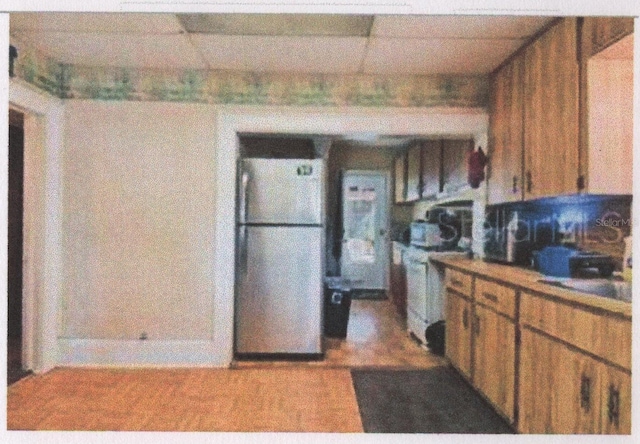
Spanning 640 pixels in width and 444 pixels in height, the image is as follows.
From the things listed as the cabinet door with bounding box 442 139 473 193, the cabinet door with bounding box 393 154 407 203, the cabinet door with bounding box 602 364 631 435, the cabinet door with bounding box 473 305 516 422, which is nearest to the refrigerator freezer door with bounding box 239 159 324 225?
the cabinet door with bounding box 442 139 473 193

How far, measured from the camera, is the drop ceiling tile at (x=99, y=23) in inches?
130

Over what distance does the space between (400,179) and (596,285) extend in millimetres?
5575

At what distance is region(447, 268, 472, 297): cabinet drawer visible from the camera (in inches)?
154

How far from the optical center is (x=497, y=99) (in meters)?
4.27

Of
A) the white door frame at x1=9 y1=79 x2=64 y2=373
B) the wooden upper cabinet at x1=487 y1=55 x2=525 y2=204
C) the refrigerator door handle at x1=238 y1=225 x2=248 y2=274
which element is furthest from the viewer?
the refrigerator door handle at x1=238 y1=225 x2=248 y2=274

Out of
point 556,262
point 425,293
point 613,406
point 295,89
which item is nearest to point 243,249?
point 295,89

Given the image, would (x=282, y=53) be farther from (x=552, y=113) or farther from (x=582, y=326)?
(x=582, y=326)

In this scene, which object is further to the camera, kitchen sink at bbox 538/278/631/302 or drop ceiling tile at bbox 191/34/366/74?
drop ceiling tile at bbox 191/34/366/74

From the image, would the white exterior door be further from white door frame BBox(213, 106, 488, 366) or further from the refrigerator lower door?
white door frame BBox(213, 106, 488, 366)

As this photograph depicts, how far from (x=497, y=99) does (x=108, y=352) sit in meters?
3.12

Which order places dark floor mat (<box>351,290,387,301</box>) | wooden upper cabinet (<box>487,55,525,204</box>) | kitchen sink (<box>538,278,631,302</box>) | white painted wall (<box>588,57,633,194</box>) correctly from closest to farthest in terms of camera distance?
kitchen sink (<box>538,278,631,302</box>) < white painted wall (<box>588,57,633,194</box>) < wooden upper cabinet (<box>487,55,525,204</box>) < dark floor mat (<box>351,290,387,301</box>)

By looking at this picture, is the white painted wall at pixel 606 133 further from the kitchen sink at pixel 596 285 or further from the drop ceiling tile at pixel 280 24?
the drop ceiling tile at pixel 280 24

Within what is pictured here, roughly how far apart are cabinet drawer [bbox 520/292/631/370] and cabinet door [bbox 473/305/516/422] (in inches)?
10.3

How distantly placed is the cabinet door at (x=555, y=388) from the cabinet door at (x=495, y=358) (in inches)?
5.8
